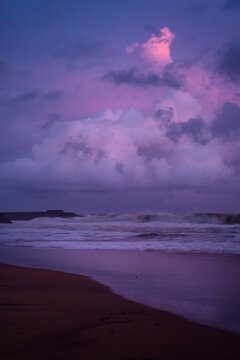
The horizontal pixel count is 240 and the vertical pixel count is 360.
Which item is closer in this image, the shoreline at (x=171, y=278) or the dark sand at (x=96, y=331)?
the dark sand at (x=96, y=331)

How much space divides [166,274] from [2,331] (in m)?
4.30

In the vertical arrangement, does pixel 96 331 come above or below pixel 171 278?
above

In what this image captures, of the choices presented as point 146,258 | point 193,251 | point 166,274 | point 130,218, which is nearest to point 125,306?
point 166,274

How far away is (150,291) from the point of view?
17.5 ft

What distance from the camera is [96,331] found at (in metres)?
3.27

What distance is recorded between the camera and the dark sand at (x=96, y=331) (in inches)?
110

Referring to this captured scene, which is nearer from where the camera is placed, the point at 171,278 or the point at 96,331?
the point at 96,331

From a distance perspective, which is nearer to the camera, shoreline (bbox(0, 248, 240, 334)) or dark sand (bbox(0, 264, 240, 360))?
dark sand (bbox(0, 264, 240, 360))

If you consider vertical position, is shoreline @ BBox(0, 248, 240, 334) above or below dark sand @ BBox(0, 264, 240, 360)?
below

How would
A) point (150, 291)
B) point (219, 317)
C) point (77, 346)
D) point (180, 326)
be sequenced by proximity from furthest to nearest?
point (150, 291) < point (219, 317) < point (180, 326) < point (77, 346)

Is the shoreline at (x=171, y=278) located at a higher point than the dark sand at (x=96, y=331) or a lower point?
lower

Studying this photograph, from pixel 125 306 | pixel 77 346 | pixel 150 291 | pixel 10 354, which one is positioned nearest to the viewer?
pixel 10 354

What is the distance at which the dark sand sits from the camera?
2.79 meters

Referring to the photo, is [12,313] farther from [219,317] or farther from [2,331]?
[219,317]
